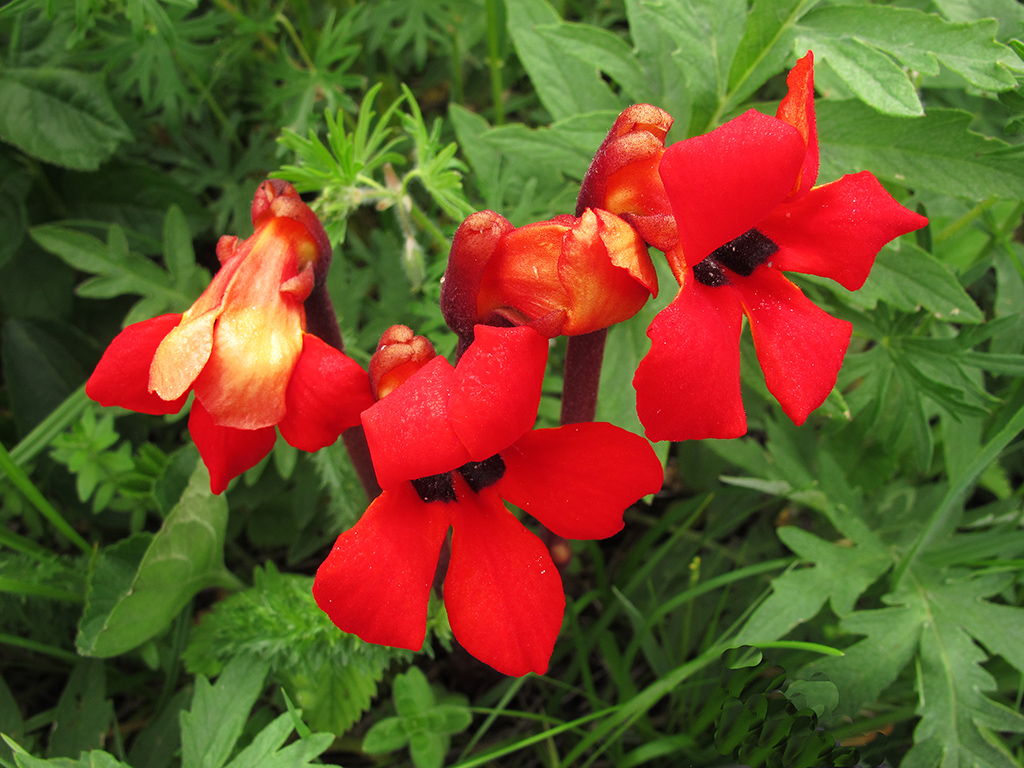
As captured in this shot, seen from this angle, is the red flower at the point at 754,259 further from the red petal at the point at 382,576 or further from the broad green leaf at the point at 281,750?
the broad green leaf at the point at 281,750

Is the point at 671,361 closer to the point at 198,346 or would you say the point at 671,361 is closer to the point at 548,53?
the point at 198,346

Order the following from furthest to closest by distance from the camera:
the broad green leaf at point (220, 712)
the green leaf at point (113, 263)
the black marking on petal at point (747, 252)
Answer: the green leaf at point (113, 263)
the broad green leaf at point (220, 712)
the black marking on petal at point (747, 252)

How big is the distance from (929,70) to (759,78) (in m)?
0.32

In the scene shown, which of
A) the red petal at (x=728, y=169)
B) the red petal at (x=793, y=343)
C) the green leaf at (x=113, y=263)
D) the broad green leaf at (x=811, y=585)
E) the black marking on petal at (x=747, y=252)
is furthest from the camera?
the green leaf at (x=113, y=263)

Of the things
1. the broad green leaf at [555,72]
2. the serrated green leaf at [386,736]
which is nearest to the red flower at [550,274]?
the broad green leaf at [555,72]

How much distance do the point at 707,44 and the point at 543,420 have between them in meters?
0.96

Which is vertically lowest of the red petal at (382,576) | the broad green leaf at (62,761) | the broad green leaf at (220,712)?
the broad green leaf at (220,712)

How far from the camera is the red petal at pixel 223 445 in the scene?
113 cm

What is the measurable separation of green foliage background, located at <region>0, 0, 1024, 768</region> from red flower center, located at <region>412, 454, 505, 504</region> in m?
0.45

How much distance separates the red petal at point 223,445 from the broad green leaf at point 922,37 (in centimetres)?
131

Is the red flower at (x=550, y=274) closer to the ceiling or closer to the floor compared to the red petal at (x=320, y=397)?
closer to the ceiling

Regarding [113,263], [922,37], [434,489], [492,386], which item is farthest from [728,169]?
[113,263]

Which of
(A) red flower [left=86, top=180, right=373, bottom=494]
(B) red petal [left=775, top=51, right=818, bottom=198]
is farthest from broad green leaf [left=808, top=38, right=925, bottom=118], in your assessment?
(A) red flower [left=86, top=180, right=373, bottom=494]

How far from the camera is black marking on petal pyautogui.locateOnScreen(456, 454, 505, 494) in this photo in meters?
1.16
